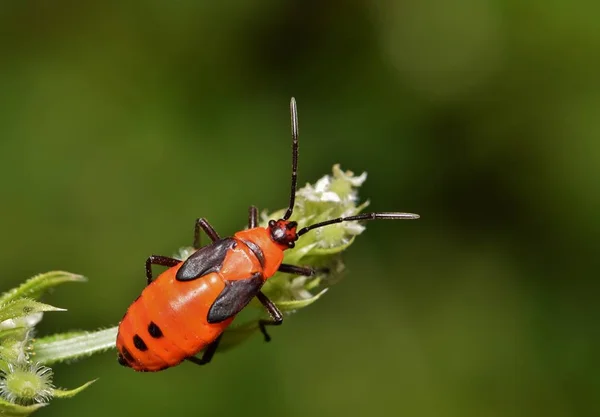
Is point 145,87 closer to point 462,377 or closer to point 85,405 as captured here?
point 85,405

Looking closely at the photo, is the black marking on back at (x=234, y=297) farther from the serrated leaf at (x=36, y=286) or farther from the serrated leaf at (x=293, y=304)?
the serrated leaf at (x=36, y=286)

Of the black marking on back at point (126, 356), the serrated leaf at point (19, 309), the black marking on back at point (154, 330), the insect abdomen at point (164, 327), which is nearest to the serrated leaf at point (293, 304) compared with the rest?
the insect abdomen at point (164, 327)

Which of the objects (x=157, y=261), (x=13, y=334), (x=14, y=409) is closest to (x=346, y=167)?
(x=157, y=261)

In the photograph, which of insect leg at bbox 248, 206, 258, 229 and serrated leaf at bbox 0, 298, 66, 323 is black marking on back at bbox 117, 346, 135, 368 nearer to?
serrated leaf at bbox 0, 298, 66, 323

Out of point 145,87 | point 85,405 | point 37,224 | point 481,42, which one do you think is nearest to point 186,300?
point 85,405

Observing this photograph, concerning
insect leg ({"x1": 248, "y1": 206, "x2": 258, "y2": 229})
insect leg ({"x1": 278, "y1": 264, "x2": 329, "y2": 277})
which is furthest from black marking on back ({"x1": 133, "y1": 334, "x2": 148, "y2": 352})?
insect leg ({"x1": 248, "y1": 206, "x2": 258, "y2": 229})

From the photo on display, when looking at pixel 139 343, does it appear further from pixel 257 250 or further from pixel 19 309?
pixel 257 250
